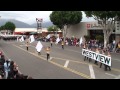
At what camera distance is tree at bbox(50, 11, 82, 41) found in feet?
183

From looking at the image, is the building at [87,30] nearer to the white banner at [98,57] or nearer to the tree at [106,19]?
the tree at [106,19]

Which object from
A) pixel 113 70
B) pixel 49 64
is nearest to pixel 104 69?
pixel 113 70

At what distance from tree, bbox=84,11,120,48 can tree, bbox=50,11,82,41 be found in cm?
1340

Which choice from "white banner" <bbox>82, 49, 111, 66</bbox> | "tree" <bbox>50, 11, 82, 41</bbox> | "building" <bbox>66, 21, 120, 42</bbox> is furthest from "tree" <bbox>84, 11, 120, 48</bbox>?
"tree" <bbox>50, 11, 82, 41</bbox>

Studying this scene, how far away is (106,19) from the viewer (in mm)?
40875

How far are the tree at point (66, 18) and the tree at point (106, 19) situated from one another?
13.4 metres

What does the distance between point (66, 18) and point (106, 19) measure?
16.0 meters

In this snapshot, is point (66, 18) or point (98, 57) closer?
point (98, 57)

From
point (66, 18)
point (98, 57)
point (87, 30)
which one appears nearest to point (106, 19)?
point (87, 30)

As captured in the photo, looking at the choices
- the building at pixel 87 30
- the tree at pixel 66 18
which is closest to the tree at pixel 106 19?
the building at pixel 87 30

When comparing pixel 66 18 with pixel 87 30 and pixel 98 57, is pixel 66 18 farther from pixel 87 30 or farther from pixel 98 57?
pixel 98 57
